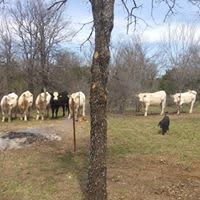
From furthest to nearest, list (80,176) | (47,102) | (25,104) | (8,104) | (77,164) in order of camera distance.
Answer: (47,102), (25,104), (8,104), (77,164), (80,176)

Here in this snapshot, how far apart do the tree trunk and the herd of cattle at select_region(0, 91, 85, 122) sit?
15.8m

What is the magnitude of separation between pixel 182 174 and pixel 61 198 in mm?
3377

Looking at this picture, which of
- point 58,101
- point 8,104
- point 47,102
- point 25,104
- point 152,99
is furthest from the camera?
point 152,99

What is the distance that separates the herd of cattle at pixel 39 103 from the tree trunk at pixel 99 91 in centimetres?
1577

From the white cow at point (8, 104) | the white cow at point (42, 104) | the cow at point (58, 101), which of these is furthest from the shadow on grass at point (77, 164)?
the cow at point (58, 101)

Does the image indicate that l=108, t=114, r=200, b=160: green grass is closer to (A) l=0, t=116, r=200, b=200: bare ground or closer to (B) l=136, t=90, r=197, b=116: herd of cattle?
(A) l=0, t=116, r=200, b=200: bare ground

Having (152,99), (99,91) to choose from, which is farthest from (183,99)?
(99,91)

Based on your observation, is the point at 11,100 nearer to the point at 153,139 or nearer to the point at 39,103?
the point at 39,103

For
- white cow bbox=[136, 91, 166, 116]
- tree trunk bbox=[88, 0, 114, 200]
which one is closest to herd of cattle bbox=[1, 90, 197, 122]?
white cow bbox=[136, 91, 166, 116]

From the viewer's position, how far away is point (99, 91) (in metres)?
9.90

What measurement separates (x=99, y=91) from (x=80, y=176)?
3484 mm

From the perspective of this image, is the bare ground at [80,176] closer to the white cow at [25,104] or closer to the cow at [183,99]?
the white cow at [25,104]

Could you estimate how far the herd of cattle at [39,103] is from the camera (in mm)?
26547

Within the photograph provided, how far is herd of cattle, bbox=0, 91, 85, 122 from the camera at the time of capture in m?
26.5
